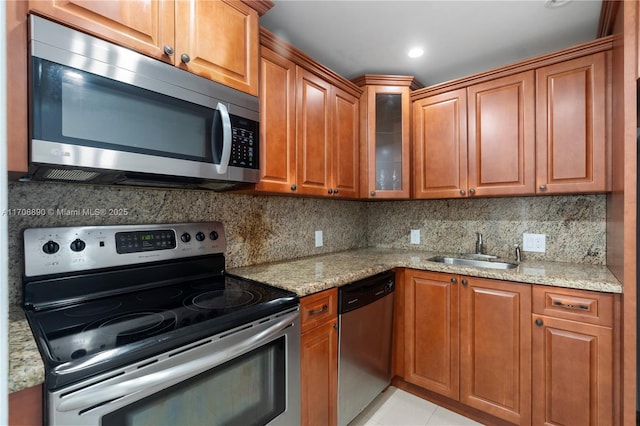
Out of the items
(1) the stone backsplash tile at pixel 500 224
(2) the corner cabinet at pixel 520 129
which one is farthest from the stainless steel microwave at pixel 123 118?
(1) the stone backsplash tile at pixel 500 224

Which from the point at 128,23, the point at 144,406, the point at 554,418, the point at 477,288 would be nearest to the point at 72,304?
the point at 144,406

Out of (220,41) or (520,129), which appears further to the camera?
(520,129)

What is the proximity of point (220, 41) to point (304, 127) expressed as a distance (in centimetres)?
65

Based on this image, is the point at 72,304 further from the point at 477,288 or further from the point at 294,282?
the point at 477,288

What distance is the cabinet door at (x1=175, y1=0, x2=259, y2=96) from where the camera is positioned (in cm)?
121

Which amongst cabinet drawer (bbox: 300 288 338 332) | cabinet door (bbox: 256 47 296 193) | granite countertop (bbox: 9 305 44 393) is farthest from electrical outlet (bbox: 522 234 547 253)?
granite countertop (bbox: 9 305 44 393)

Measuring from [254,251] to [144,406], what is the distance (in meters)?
1.10

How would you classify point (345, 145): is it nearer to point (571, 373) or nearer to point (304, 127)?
point (304, 127)

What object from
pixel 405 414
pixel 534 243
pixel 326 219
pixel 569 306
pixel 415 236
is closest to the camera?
pixel 569 306

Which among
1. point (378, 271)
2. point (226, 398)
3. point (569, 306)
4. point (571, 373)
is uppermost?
point (378, 271)

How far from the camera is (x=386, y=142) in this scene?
2336 millimetres

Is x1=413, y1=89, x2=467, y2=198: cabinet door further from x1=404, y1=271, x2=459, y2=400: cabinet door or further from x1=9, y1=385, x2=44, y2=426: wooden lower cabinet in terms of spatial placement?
x1=9, y1=385, x2=44, y2=426: wooden lower cabinet

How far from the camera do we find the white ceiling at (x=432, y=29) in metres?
1.54

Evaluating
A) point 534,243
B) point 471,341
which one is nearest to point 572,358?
point 471,341
